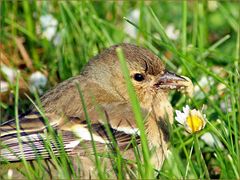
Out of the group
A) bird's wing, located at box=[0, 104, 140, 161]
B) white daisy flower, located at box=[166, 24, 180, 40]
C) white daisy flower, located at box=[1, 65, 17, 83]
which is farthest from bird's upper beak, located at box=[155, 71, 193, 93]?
white daisy flower, located at box=[166, 24, 180, 40]

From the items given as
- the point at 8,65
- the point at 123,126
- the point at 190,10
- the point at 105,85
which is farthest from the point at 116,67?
the point at 190,10

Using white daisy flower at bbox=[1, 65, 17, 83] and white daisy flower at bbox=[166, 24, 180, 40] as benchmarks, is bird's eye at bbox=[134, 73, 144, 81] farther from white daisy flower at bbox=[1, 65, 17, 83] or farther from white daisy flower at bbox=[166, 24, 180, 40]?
white daisy flower at bbox=[166, 24, 180, 40]

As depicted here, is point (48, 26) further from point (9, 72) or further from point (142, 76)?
point (142, 76)

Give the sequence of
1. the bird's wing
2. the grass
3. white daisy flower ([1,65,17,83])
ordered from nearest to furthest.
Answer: the bird's wing, the grass, white daisy flower ([1,65,17,83])

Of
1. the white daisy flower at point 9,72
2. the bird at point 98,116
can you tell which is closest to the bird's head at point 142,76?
the bird at point 98,116

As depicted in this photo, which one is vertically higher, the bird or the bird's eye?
the bird's eye

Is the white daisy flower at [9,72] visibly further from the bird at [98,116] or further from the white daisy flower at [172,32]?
the white daisy flower at [172,32]
